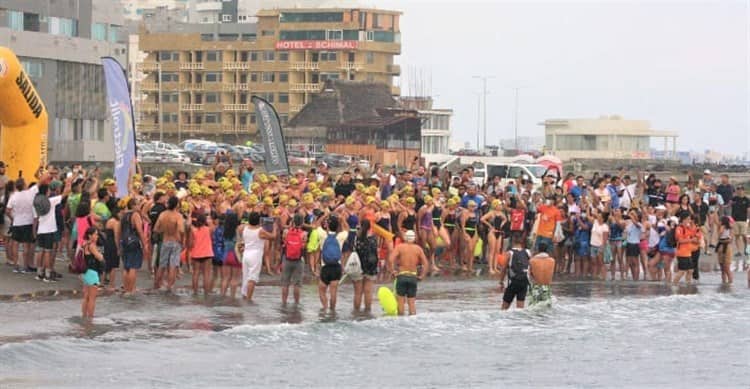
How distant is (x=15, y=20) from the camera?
5584cm

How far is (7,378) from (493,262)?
14238 millimetres

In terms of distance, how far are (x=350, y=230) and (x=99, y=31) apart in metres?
41.7

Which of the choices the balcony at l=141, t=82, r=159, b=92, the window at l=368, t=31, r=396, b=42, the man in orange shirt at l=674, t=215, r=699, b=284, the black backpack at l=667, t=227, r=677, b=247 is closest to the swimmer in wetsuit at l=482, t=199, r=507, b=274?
the black backpack at l=667, t=227, r=677, b=247

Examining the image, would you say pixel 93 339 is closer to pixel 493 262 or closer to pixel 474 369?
pixel 474 369

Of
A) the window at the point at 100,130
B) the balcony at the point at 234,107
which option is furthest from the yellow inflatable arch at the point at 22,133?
the balcony at the point at 234,107

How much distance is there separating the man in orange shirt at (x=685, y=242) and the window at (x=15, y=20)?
118 feet

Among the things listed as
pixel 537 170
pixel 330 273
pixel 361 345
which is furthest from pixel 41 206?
pixel 537 170

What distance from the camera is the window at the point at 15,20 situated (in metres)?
55.7

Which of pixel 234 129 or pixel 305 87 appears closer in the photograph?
pixel 305 87

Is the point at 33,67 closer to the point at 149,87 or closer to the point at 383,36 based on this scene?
the point at 149,87

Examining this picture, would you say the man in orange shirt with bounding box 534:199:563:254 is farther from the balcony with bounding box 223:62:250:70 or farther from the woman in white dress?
the balcony with bounding box 223:62:250:70

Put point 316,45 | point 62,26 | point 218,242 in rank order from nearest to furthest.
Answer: point 218,242 → point 62,26 → point 316,45

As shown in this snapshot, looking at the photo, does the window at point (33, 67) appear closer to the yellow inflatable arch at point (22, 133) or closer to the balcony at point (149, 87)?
the yellow inflatable arch at point (22, 133)

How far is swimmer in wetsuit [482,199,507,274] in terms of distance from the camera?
91.2ft
